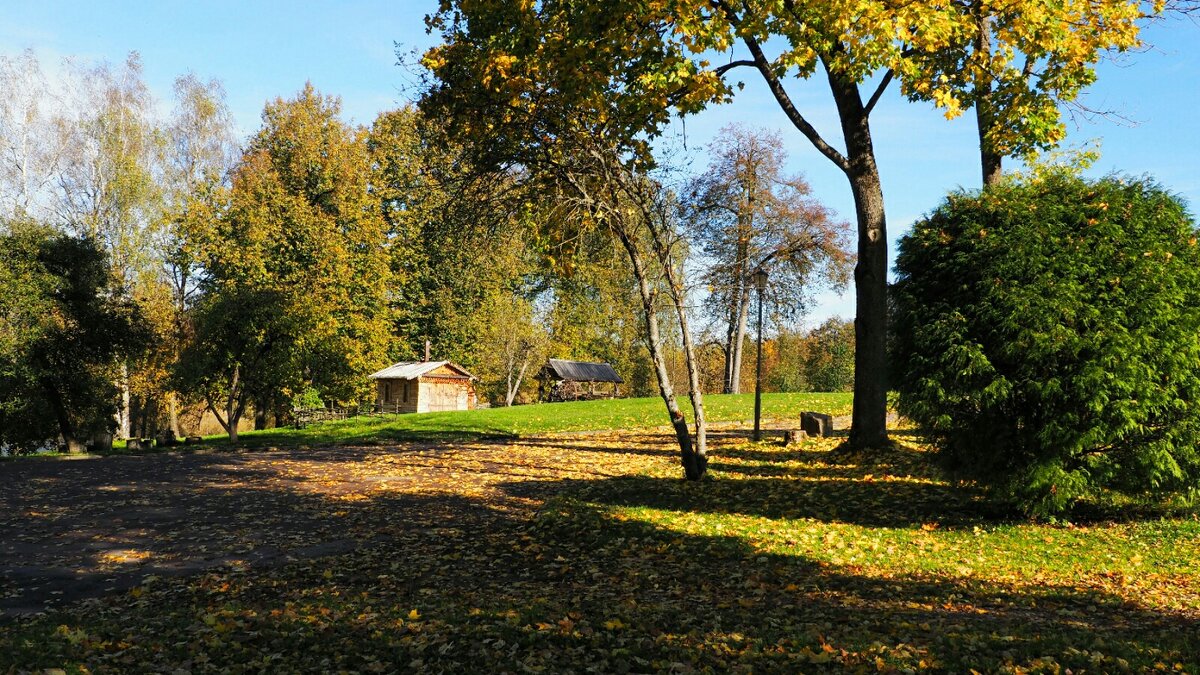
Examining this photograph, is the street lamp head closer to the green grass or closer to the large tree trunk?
the large tree trunk

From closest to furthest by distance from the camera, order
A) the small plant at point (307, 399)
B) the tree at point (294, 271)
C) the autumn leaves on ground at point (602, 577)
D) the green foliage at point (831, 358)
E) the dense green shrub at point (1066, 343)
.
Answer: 1. the autumn leaves on ground at point (602, 577)
2. the dense green shrub at point (1066, 343)
3. the tree at point (294, 271)
4. the small plant at point (307, 399)
5. the green foliage at point (831, 358)

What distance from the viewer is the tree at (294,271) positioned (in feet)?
88.6

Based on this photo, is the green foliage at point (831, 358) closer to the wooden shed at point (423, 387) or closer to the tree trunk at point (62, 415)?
the wooden shed at point (423, 387)

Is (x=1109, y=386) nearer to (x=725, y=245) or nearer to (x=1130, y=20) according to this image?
(x=1130, y=20)

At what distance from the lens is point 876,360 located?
13.3 metres

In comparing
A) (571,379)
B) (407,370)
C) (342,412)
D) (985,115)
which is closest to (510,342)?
(571,379)

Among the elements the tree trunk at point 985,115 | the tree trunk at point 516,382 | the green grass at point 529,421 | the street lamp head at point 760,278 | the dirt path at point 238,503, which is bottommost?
the dirt path at point 238,503

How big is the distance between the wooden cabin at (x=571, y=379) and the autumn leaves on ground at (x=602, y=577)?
117 ft

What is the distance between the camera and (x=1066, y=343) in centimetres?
841

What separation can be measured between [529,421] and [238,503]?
1470 centimetres

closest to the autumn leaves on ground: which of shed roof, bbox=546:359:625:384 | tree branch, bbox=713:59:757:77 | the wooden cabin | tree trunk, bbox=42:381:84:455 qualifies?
tree branch, bbox=713:59:757:77

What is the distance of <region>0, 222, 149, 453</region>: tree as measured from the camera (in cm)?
2308

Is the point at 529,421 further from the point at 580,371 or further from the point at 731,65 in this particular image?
the point at 580,371

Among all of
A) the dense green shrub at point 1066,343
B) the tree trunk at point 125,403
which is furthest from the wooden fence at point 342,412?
the dense green shrub at point 1066,343
